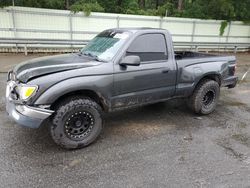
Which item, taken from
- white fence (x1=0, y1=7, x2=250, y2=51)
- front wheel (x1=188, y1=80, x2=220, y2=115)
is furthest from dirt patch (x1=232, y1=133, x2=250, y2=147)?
white fence (x1=0, y1=7, x2=250, y2=51)

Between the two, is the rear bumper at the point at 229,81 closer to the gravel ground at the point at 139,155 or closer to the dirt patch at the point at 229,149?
the gravel ground at the point at 139,155

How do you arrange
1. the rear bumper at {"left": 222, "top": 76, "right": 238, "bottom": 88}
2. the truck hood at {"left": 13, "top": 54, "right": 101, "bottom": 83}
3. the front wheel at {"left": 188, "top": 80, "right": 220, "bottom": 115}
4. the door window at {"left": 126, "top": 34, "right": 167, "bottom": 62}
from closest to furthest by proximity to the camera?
the truck hood at {"left": 13, "top": 54, "right": 101, "bottom": 83} < the door window at {"left": 126, "top": 34, "right": 167, "bottom": 62} < the front wheel at {"left": 188, "top": 80, "right": 220, "bottom": 115} < the rear bumper at {"left": 222, "top": 76, "right": 238, "bottom": 88}

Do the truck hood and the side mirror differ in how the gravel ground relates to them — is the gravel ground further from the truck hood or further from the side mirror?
the side mirror

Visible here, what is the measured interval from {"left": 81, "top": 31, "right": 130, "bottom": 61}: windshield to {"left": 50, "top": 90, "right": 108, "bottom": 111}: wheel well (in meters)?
0.66

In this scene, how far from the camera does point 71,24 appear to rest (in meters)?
14.0

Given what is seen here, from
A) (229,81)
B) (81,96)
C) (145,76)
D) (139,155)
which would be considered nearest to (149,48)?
(145,76)

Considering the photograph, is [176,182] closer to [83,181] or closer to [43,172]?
[83,181]

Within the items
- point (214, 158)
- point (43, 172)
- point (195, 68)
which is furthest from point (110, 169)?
point (195, 68)

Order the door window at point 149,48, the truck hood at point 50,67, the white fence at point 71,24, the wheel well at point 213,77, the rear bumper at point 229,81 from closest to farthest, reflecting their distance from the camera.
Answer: the truck hood at point 50,67
the door window at point 149,48
the wheel well at point 213,77
the rear bumper at point 229,81
the white fence at point 71,24

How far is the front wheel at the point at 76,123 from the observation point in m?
3.51

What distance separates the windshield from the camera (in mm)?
4082

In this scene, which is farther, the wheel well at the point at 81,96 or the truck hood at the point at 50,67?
the wheel well at the point at 81,96

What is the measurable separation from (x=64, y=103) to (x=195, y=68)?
2901 millimetres

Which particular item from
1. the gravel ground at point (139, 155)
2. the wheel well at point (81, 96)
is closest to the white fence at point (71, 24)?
the gravel ground at point (139, 155)
